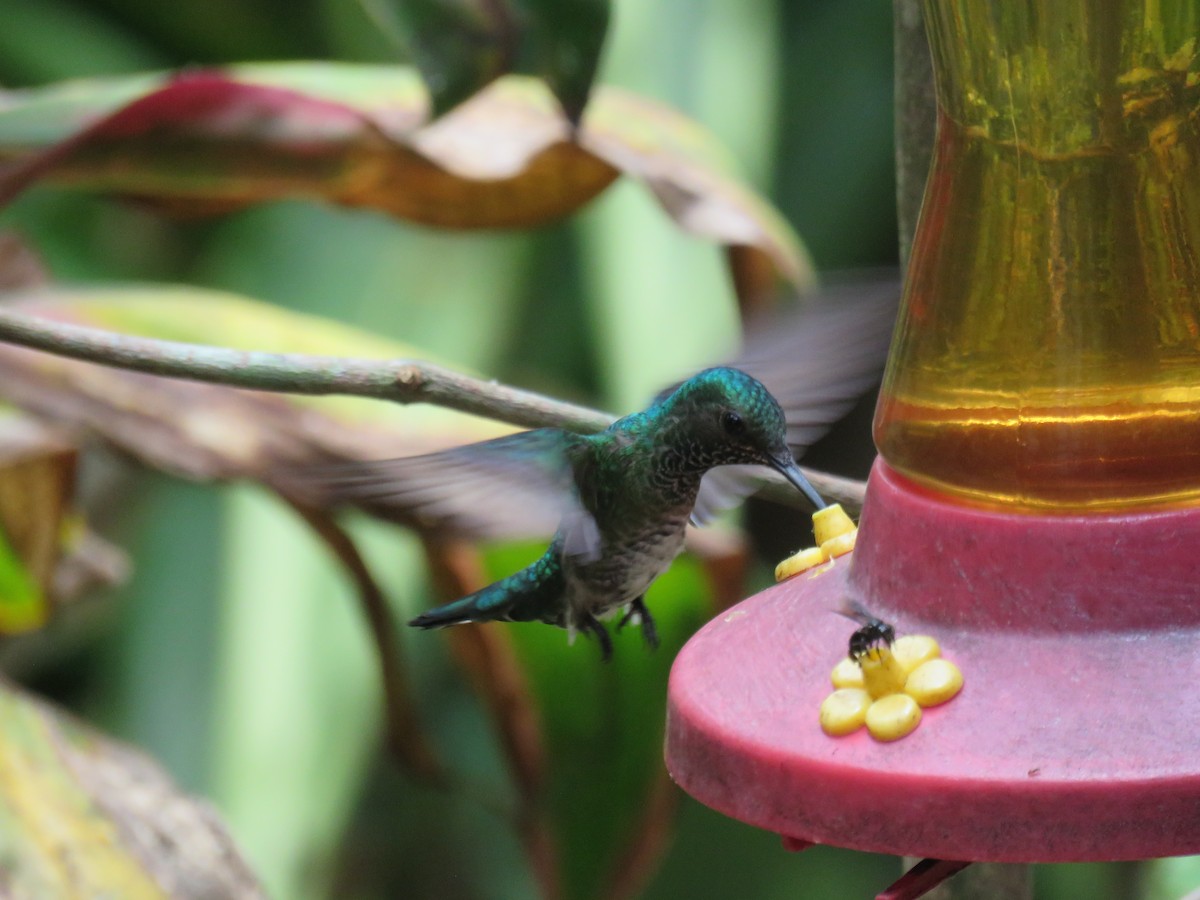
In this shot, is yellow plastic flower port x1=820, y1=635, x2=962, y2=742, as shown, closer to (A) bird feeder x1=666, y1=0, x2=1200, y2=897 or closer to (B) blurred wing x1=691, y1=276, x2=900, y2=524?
(A) bird feeder x1=666, y1=0, x2=1200, y2=897

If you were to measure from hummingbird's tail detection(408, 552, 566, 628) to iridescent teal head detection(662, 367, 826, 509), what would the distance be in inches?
9.0

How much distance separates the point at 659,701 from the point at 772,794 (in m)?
1.63

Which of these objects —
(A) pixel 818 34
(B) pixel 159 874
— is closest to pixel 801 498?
(B) pixel 159 874

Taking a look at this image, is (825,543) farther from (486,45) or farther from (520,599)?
(486,45)

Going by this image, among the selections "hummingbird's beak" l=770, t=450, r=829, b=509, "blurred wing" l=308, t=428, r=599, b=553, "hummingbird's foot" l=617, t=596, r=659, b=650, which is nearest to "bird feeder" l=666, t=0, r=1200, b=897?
"hummingbird's beak" l=770, t=450, r=829, b=509

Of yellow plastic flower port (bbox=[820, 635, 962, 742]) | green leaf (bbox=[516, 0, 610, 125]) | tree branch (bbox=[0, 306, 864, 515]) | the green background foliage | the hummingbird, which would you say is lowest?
the green background foliage

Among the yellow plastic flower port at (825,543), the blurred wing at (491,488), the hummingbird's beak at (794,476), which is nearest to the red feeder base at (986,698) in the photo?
the yellow plastic flower port at (825,543)

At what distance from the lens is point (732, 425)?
1360 millimetres

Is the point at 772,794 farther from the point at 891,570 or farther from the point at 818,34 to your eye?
the point at 818,34

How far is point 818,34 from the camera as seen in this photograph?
412 centimetres

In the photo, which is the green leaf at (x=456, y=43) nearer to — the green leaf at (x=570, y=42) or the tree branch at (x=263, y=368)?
the green leaf at (x=570, y=42)

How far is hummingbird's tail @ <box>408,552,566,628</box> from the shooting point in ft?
5.24

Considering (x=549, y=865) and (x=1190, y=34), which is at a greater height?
(x=1190, y=34)

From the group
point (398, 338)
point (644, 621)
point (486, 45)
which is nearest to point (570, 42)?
point (486, 45)
